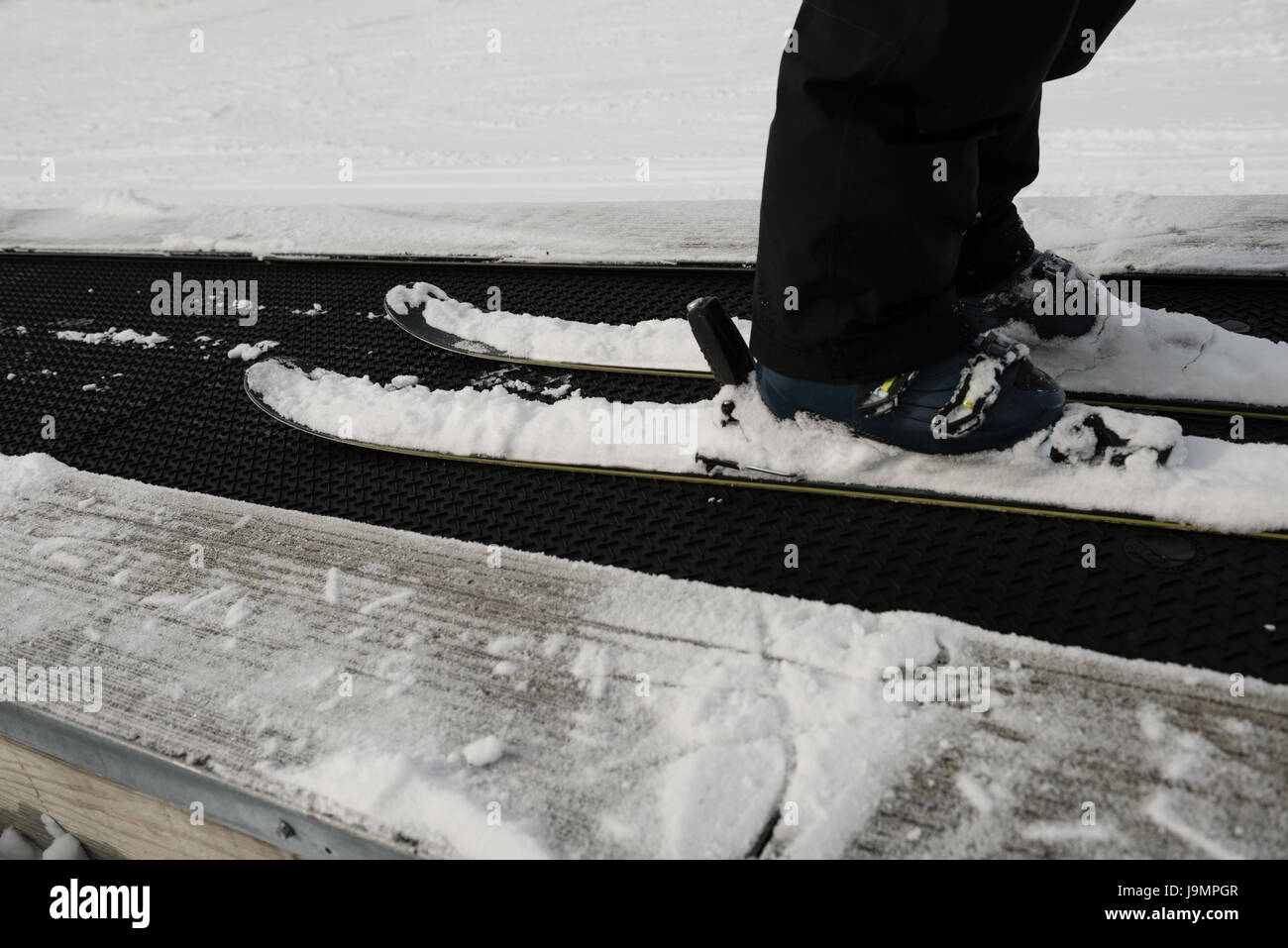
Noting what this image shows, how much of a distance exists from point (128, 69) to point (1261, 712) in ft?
23.8

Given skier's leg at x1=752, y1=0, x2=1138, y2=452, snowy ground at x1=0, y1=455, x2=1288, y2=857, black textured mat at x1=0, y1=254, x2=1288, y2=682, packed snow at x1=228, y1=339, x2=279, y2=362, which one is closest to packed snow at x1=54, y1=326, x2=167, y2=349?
black textured mat at x1=0, y1=254, x2=1288, y2=682

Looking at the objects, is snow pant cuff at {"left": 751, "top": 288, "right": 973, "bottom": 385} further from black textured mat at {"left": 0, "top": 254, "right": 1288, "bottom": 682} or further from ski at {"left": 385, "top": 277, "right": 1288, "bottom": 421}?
ski at {"left": 385, "top": 277, "right": 1288, "bottom": 421}

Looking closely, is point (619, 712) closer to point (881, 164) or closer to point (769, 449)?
point (769, 449)

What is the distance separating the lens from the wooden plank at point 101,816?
3.87ft

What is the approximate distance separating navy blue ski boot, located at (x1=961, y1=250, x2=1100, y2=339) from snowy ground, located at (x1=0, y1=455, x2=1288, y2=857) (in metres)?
0.73

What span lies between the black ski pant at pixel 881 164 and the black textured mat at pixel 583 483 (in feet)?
0.86

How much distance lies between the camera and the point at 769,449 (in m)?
1.47

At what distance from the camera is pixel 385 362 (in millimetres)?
2029

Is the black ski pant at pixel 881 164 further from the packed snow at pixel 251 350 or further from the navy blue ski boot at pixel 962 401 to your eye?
the packed snow at pixel 251 350

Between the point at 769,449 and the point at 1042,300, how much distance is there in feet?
1.93

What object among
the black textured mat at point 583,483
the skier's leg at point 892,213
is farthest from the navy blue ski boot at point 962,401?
the black textured mat at point 583,483

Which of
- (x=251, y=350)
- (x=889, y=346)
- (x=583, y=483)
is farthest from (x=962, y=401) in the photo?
(x=251, y=350)

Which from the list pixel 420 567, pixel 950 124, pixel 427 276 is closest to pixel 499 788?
pixel 420 567
